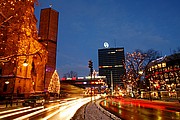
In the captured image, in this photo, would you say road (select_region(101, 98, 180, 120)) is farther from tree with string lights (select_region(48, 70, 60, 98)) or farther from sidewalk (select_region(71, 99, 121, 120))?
tree with string lights (select_region(48, 70, 60, 98))

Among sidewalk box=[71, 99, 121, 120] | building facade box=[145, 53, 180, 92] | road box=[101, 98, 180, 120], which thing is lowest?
road box=[101, 98, 180, 120]

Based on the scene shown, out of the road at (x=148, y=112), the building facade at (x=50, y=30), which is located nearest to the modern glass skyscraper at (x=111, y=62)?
the building facade at (x=50, y=30)

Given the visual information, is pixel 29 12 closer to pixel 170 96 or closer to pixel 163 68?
pixel 170 96

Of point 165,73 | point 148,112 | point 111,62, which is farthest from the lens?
point 111,62

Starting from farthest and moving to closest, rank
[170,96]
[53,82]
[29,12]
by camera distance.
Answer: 1. [53,82]
2. [170,96]
3. [29,12]

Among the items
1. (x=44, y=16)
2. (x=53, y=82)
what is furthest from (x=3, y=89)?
(x=44, y=16)

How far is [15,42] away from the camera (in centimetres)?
1047

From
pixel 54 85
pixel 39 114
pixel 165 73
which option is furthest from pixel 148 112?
pixel 165 73

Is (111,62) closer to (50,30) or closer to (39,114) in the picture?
(50,30)

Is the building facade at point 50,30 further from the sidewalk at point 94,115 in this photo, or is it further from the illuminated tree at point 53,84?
the sidewalk at point 94,115

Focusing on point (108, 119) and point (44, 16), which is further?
point (44, 16)

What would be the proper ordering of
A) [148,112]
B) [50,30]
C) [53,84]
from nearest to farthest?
[148,112] → [53,84] → [50,30]

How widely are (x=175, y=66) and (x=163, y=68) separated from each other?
9.70 meters

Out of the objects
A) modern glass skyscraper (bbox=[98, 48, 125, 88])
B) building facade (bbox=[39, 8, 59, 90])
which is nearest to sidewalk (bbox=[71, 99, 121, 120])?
building facade (bbox=[39, 8, 59, 90])
